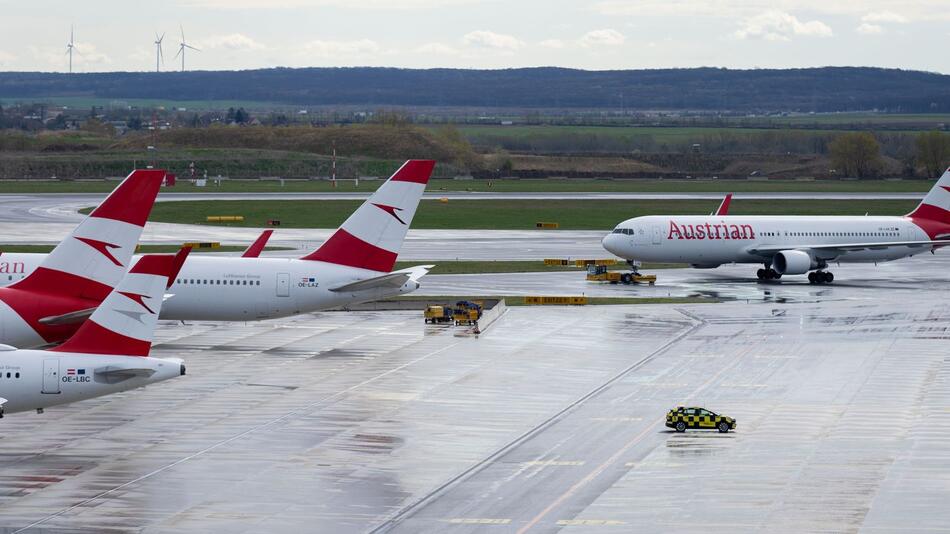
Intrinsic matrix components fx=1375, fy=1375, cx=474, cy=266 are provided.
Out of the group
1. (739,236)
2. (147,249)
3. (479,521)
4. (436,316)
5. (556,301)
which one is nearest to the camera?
(479,521)

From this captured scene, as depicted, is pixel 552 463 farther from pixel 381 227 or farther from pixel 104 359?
pixel 381 227

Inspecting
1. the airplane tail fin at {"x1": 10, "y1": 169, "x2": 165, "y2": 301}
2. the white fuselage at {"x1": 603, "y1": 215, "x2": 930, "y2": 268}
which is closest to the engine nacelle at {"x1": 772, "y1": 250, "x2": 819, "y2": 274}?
the white fuselage at {"x1": 603, "y1": 215, "x2": 930, "y2": 268}

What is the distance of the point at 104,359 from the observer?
39.0 m

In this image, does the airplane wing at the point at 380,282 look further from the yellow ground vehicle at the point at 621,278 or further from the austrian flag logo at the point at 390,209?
the yellow ground vehicle at the point at 621,278

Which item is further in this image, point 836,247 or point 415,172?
point 836,247

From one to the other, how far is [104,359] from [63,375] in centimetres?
122

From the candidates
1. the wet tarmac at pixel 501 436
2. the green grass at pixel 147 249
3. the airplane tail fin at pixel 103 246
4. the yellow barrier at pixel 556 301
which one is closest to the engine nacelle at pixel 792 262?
the yellow barrier at pixel 556 301

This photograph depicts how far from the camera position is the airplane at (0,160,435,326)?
59219 millimetres

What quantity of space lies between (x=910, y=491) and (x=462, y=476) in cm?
1203

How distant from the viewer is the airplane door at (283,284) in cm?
5919

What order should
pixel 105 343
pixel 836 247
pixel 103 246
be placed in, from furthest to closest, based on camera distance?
1. pixel 836 247
2. pixel 103 246
3. pixel 105 343

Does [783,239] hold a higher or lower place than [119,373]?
higher

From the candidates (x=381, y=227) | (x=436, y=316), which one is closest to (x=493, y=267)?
(x=436, y=316)

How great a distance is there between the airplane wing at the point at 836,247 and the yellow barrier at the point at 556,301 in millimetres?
19920
